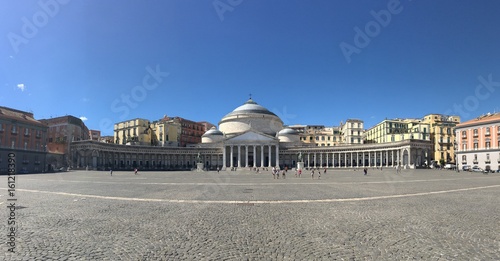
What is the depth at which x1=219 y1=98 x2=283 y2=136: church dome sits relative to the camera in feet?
397

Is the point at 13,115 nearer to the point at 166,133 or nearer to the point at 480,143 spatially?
the point at 166,133

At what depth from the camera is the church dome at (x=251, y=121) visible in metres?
121

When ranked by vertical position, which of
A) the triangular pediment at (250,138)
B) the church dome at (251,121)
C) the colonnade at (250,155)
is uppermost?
the church dome at (251,121)

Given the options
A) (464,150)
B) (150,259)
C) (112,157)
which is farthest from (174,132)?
(150,259)

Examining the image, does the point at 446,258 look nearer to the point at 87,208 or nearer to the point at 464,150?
the point at 87,208

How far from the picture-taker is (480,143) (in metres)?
69.2

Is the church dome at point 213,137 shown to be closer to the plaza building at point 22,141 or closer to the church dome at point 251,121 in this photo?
the church dome at point 251,121

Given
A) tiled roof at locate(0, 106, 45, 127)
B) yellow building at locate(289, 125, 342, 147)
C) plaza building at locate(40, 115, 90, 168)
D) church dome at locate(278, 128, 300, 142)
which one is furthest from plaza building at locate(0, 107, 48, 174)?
yellow building at locate(289, 125, 342, 147)

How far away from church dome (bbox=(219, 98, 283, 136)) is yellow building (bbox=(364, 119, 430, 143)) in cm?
4187

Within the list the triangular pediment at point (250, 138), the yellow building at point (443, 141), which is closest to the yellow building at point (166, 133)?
the triangular pediment at point (250, 138)

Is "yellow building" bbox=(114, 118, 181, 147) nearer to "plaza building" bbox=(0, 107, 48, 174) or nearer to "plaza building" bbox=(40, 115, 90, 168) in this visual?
"plaza building" bbox=(40, 115, 90, 168)

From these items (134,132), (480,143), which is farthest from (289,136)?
(480,143)

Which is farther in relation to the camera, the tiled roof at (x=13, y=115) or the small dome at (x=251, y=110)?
the small dome at (x=251, y=110)

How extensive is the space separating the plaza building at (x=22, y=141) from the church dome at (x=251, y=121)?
6822 cm
